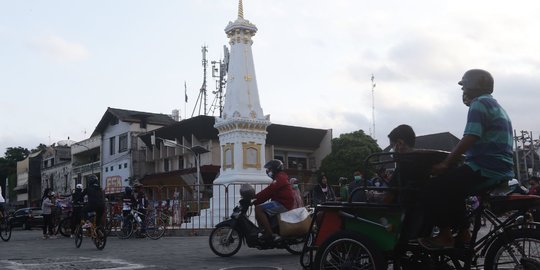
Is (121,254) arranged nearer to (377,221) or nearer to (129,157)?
(377,221)

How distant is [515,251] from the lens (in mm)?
4441

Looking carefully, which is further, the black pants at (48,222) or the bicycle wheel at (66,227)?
the black pants at (48,222)

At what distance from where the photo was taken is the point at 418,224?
4.68m

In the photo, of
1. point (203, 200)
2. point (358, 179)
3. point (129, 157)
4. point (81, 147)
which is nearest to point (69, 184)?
point (81, 147)

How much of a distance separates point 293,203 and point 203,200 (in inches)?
431

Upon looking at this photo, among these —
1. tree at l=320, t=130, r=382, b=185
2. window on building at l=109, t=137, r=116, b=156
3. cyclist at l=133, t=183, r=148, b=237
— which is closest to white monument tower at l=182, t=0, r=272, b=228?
cyclist at l=133, t=183, r=148, b=237

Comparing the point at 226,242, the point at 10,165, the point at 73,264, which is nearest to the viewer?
the point at 73,264

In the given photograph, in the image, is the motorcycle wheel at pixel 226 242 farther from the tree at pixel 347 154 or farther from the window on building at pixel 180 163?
the window on building at pixel 180 163

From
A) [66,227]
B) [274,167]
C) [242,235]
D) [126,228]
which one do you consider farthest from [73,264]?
[66,227]

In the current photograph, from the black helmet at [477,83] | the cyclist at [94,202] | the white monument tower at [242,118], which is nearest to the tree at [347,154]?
the white monument tower at [242,118]

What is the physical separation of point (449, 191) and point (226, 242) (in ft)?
18.4

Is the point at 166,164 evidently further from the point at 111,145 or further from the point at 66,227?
the point at 66,227

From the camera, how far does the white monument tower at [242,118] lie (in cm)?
2062

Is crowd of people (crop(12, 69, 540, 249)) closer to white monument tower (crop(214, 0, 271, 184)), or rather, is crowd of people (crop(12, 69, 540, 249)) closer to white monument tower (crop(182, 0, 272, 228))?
white monument tower (crop(182, 0, 272, 228))
